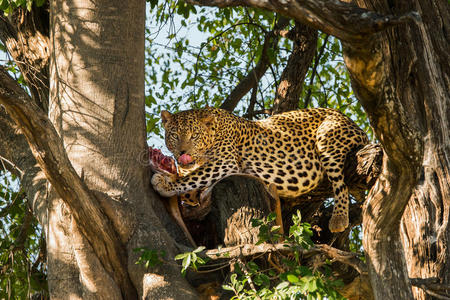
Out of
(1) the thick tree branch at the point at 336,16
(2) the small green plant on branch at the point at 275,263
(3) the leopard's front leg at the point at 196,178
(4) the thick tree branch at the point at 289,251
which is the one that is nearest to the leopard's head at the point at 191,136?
(3) the leopard's front leg at the point at 196,178

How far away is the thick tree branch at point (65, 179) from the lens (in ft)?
12.7

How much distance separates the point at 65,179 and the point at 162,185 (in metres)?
1.42

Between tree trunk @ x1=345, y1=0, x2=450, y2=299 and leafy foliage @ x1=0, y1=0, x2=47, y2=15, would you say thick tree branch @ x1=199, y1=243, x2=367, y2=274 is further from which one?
leafy foliage @ x1=0, y1=0, x2=47, y2=15

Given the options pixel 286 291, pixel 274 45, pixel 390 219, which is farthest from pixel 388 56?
pixel 274 45

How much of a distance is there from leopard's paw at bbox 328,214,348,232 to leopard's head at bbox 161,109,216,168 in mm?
1422

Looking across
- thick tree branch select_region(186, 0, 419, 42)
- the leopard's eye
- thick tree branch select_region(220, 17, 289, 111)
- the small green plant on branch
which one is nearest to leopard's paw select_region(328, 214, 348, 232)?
the small green plant on branch

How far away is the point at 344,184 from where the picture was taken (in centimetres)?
612

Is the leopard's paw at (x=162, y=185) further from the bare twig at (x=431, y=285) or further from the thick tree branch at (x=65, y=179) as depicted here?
the bare twig at (x=431, y=285)

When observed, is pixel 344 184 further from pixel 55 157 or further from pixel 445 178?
pixel 55 157

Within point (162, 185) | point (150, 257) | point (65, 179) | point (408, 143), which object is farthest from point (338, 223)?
point (65, 179)

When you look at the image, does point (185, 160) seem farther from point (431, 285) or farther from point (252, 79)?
point (431, 285)

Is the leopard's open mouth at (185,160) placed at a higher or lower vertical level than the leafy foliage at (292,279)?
higher

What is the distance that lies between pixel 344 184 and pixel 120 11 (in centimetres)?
257

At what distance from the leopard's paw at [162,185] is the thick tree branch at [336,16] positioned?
2412mm
